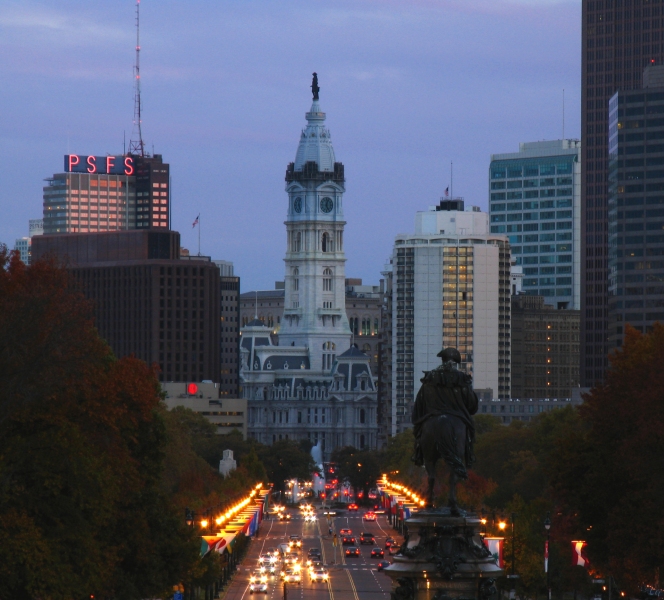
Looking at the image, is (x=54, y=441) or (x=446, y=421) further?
(x=54, y=441)

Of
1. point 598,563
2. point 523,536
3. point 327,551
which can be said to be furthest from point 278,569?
point 598,563

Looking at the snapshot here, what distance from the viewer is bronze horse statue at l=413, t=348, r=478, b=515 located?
3509cm

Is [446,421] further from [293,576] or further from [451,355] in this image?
[293,576]

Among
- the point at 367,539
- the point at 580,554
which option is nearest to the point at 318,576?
the point at 580,554

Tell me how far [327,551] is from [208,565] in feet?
242

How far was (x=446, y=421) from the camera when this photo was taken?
35.2 metres

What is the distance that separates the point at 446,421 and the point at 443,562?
8.49ft

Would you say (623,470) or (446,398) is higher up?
(446,398)

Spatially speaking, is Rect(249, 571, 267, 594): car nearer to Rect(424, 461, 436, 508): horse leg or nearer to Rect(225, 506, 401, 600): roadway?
Rect(225, 506, 401, 600): roadway

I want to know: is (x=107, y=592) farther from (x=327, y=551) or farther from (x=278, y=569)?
(x=327, y=551)

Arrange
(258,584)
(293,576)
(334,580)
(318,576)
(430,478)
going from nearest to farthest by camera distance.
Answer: (430,478)
(258,584)
(318,576)
(334,580)
(293,576)

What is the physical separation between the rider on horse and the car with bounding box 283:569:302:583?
91684 millimetres

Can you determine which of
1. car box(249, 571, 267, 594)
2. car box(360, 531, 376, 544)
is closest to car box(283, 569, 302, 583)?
car box(249, 571, 267, 594)

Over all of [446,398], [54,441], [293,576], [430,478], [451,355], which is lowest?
[293,576]
